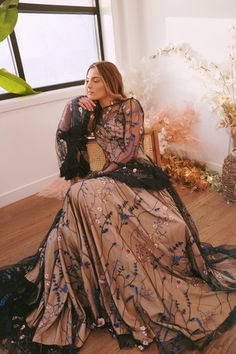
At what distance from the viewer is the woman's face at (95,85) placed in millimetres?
1509

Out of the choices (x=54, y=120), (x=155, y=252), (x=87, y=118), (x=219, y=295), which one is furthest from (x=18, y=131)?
(x=219, y=295)

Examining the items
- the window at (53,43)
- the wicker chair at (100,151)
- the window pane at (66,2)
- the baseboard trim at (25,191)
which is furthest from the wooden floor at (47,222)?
the window pane at (66,2)

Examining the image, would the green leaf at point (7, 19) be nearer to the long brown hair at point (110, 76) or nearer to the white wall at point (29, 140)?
the long brown hair at point (110, 76)

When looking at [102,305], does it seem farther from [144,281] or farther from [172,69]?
[172,69]

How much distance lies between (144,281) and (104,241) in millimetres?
253

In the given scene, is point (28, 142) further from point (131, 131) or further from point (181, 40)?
point (181, 40)

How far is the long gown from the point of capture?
1294mm

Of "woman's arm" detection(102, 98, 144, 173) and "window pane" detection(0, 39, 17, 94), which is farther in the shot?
"window pane" detection(0, 39, 17, 94)

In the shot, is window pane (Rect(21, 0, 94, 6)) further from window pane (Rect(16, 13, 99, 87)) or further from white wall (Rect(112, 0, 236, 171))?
white wall (Rect(112, 0, 236, 171))

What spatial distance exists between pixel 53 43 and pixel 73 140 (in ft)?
5.56

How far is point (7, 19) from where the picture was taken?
3.10ft

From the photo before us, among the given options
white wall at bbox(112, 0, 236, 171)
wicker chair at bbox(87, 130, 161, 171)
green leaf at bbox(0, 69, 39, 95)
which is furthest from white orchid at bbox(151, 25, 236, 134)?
green leaf at bbox(0, 69, 39, 95)

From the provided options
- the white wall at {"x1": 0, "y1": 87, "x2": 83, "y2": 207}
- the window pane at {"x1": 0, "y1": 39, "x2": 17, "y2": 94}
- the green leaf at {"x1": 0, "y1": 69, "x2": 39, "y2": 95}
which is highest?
the window pane at {"x1": 0, "y1": 39, "x2": 17, "y2": 94}

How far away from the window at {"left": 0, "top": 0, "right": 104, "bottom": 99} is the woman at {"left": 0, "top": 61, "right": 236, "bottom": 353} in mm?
1438
